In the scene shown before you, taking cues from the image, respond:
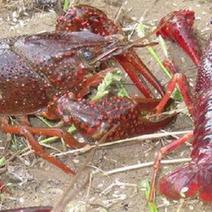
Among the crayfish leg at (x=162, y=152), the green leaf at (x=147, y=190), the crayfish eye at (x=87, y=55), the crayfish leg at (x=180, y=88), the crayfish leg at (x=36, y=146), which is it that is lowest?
the crayfish leg at (x=36, y=146)

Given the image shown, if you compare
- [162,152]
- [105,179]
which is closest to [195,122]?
[162,152]

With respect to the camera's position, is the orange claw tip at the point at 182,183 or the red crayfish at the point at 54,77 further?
the red crayfish at the point at 54,77

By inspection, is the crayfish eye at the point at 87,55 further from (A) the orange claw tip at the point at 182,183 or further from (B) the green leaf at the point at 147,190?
(A) the orange claw tip at the point at 182,183

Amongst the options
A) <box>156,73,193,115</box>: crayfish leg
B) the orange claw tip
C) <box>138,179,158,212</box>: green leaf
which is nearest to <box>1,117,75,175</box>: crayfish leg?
<box>138,179,158,212</box>: green leaf

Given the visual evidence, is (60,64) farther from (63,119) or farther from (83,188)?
(83,188)

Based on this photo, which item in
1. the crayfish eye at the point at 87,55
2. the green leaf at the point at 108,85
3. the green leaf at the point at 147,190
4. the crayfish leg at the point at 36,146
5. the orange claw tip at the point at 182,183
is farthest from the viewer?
the crayfish eye at the point at 87,55

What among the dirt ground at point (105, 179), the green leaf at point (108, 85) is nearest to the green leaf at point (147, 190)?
the dirt ground at point (105, 179)

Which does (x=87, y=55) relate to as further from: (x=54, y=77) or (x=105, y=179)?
(x=105, y=179)

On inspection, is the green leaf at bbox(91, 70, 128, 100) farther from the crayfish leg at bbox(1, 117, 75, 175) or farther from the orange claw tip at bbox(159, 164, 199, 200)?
the orange claw tip at bbox(159, 164, 199, 200)
